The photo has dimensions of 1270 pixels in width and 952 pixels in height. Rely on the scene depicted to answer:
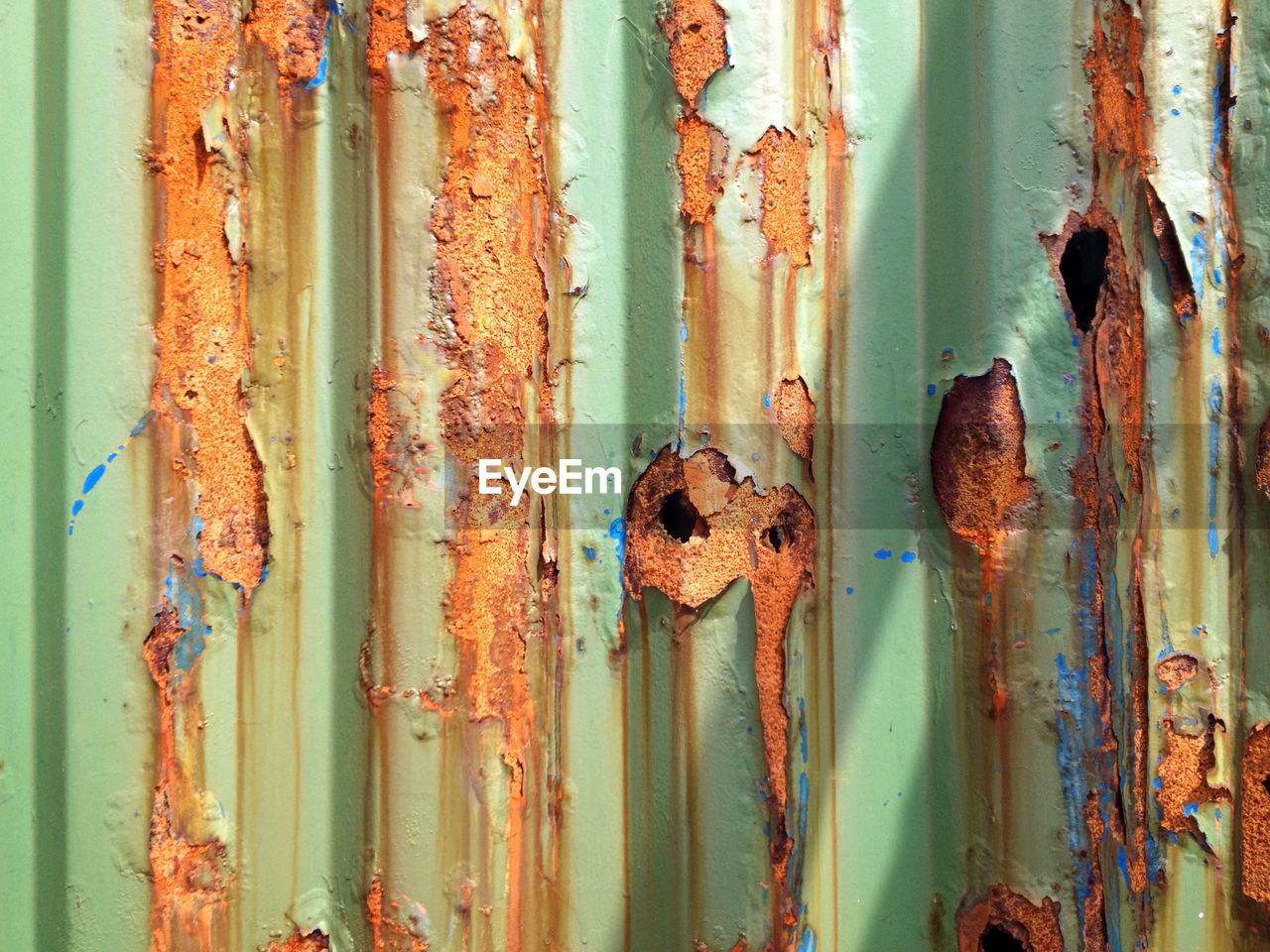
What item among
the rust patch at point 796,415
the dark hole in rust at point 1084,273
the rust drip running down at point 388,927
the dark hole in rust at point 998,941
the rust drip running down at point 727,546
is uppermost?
the dark hole in rust at point 1084,273

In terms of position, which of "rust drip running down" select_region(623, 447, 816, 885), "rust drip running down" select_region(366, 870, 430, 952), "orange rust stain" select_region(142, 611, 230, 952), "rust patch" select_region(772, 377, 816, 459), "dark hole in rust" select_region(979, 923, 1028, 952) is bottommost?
"dark hole in rust" select_region(979, 923, 1028, 952)

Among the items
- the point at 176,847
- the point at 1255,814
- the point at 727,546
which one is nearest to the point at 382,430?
the point at 727,546

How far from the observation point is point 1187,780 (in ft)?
2.93

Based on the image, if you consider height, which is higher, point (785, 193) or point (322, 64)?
point (322, 64)

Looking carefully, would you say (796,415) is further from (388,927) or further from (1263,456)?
(388,927)

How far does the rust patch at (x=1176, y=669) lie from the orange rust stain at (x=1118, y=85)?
23.1 inches

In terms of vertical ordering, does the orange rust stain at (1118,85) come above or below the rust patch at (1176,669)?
above

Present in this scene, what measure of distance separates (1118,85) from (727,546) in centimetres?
71

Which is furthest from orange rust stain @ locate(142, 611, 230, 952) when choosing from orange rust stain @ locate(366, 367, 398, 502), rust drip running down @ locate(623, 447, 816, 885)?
rust drip running down @ locate(623, 447, 816, 885)

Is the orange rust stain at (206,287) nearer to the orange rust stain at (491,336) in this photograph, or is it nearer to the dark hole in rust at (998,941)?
the orange rust stain at (491,336)

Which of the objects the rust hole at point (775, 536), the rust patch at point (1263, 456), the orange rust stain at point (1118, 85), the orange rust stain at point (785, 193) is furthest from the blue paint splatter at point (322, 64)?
the rust patch at point (1263, 456)

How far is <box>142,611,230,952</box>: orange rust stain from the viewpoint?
0.85 meters

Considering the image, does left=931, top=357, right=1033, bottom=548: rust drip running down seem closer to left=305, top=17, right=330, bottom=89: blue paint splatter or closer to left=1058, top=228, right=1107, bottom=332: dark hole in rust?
left=1058, top=228, right=1107, bottom=332: dark hole in rust

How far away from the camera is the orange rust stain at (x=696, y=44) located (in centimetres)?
88
